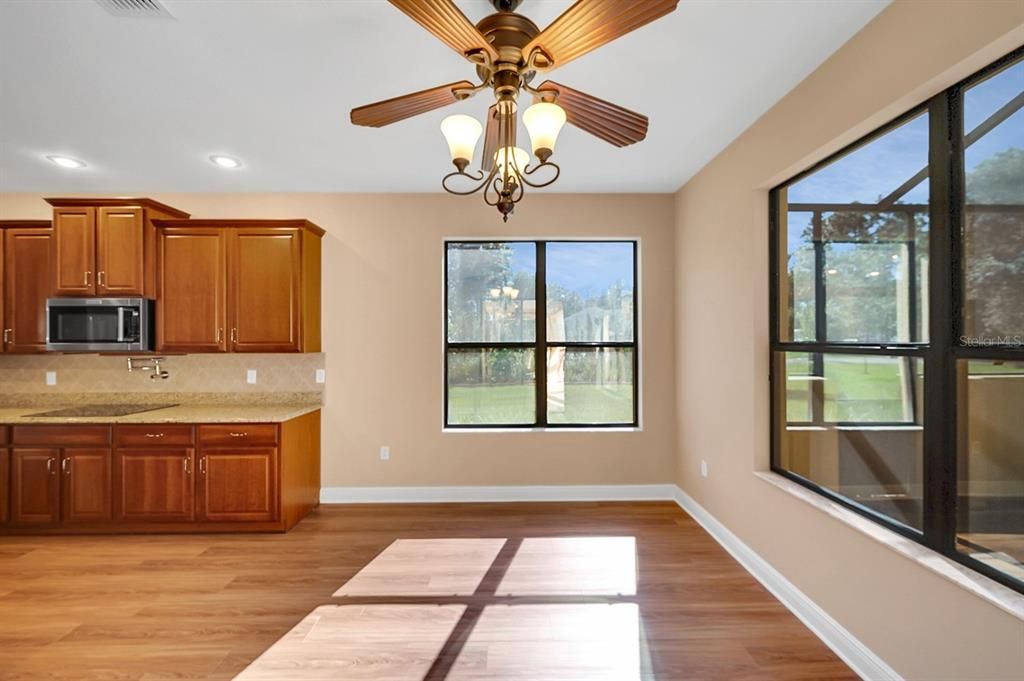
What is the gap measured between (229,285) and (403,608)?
2803mm

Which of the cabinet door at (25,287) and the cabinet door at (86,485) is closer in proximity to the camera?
the cabinet door at (86,485)

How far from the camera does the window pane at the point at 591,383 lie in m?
4.50

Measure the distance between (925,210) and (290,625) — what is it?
11.0ft

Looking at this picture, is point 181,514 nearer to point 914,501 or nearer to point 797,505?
point 797,505

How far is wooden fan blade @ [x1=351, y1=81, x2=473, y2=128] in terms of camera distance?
1786 millimetres

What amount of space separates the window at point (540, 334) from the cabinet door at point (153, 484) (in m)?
2.01

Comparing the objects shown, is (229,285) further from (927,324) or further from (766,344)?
(927,324)

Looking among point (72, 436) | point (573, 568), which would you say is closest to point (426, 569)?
point (573, 568)

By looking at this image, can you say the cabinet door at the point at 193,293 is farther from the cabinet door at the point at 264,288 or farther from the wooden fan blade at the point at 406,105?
the wooden fan blade at the point at 406,105

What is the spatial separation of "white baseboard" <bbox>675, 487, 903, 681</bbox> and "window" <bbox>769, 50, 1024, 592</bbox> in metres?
0.54

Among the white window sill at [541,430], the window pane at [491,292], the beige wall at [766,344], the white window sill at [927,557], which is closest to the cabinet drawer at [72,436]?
the white window sill at [541,430]

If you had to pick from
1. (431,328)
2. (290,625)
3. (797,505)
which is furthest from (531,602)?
(431,328)

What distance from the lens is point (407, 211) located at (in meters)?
4.36

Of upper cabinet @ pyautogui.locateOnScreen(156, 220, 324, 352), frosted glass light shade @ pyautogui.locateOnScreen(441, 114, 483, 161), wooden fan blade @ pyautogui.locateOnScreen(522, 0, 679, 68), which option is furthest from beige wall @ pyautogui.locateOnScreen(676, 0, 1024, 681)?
upper cabinet @ pyautogui.locateOnScreen(156, 220, 324, 352)
